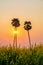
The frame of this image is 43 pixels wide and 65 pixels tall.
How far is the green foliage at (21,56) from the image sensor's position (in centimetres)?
262

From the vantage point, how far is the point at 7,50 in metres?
2.74

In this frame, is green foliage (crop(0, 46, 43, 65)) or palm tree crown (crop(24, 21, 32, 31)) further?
palm tree crown (crop(24, 21, 32, 31))

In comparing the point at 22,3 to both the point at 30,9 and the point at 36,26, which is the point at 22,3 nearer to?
the point at 30,9

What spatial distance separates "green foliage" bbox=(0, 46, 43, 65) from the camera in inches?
103

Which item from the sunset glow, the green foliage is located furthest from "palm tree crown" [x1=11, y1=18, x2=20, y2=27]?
the green foliage

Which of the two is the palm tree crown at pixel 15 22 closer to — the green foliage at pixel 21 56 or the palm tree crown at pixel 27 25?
the palm tree crown at pixel 27 25

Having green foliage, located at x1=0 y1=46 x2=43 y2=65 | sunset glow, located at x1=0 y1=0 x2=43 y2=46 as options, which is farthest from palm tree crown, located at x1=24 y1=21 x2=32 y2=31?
green foliage, located at x1=0 y1=46 x2=43 y2=65

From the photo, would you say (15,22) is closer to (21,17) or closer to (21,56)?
(21,17)

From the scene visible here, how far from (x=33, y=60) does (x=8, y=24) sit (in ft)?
1.51

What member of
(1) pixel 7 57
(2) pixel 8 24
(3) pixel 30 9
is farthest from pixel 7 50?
(3) pixel 30 9

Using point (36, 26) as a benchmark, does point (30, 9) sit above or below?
above

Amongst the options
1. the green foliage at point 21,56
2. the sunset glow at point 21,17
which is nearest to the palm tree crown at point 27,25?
the sunset glow at point 21,17

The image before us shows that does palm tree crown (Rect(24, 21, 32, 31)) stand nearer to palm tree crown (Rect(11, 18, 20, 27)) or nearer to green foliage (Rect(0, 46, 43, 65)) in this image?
palm tree crown (Rect(11, 18, 20, 27))

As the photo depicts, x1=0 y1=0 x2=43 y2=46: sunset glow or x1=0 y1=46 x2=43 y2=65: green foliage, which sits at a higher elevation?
x1=0 y1=0 x2=43 y2=46: sunset glow
